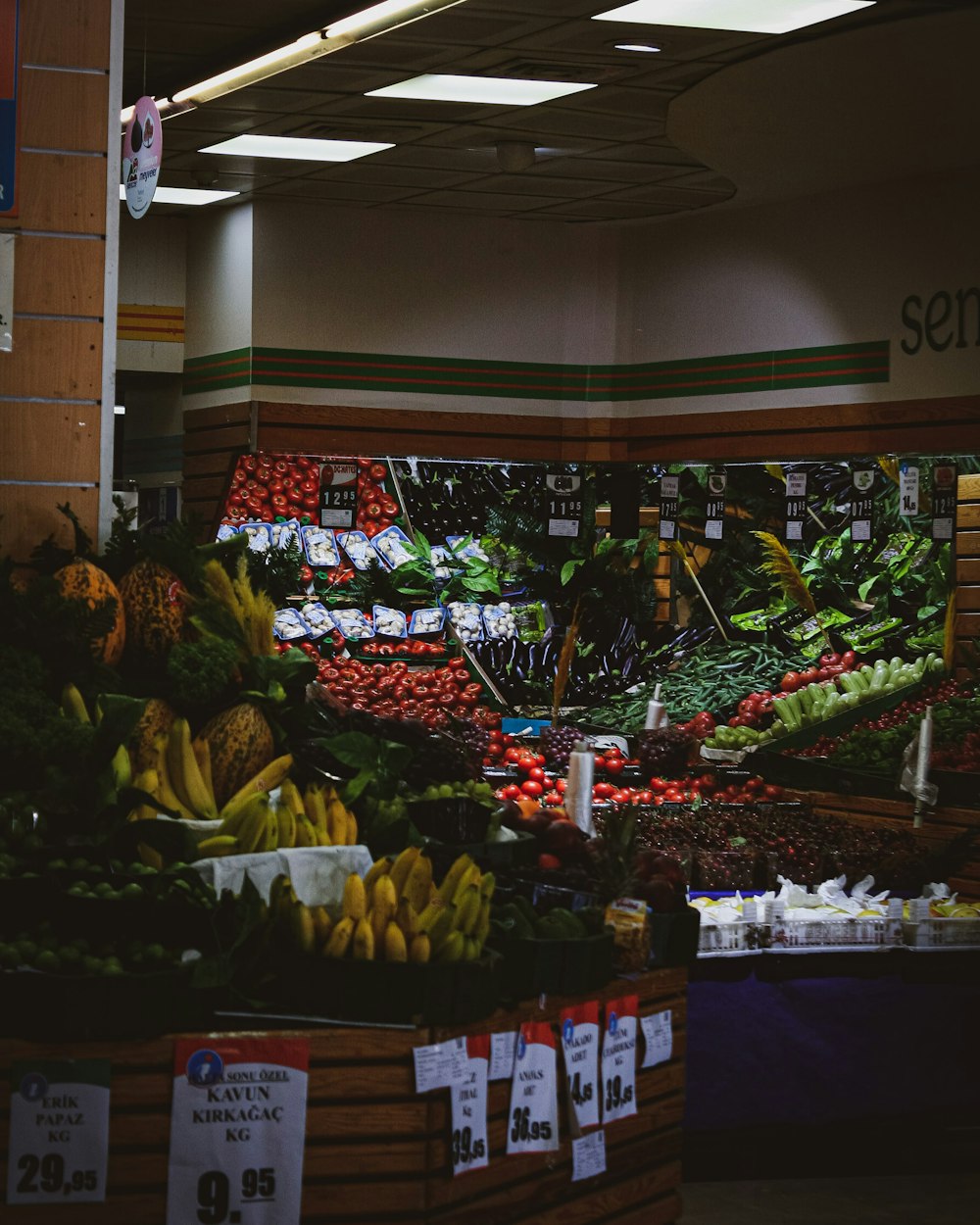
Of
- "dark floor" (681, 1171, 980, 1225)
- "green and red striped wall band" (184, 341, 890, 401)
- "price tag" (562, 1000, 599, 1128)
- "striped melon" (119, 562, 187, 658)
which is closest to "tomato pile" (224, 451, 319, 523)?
"green and red striped wall band" (184, 341, 890, 401)

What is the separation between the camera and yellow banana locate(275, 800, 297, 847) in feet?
13.9

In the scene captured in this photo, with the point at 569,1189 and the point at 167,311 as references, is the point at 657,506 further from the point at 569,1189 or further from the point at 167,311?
the point at 569,1189

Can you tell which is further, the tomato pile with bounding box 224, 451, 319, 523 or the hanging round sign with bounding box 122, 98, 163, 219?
the tomato pile with bounding box 224, 451, 319, 523

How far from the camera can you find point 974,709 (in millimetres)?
8180

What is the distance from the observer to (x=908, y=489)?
9117mm

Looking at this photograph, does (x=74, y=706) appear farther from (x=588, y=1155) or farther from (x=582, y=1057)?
(x=588, y=1155)

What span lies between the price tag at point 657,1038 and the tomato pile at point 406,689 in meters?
4.79

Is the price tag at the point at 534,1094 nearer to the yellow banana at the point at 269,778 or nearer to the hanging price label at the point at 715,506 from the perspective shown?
the yellow banana at the point at 269,778

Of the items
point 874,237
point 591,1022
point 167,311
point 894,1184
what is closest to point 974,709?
point 874,237

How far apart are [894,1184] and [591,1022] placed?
2052 mm

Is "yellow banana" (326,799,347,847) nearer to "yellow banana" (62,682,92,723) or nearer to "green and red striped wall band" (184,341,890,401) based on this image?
"yellow banana" (62,682,92,723)

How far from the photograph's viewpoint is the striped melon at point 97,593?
478cm

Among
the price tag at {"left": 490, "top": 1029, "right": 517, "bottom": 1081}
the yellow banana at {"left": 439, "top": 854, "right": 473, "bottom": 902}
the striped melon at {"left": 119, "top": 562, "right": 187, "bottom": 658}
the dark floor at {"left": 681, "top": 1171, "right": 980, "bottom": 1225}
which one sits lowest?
the dark floor at {"left": 681, "top": 1171, "right": 980, "bottom": 1225}

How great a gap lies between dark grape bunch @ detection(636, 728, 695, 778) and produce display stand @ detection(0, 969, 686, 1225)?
4193 mm
